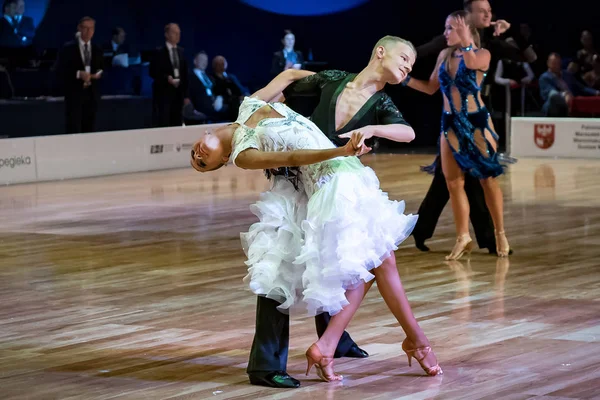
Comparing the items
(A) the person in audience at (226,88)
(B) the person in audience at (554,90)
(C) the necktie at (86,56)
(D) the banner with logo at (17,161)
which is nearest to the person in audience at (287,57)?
(A) the person in audience at (226,88)

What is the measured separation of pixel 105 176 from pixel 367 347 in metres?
9.68

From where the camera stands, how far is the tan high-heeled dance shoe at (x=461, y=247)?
8031mm

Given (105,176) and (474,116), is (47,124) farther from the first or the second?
(474,116)

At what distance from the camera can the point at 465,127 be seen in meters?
7.97

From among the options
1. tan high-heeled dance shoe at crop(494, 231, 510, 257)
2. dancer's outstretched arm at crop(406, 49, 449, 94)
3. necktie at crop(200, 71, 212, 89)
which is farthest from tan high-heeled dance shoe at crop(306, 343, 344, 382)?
necktie at crop(200, 71, 212, 89)

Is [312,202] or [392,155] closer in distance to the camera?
[312,202]

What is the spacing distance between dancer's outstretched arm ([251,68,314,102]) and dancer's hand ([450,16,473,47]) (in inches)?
116

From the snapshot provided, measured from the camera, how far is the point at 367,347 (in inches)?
214

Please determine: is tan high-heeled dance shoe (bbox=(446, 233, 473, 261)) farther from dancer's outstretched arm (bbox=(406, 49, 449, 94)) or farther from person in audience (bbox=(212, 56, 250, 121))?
person in audience (bbox=(212, 56, 250, 121))

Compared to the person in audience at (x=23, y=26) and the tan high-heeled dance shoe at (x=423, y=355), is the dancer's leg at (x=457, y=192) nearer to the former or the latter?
the tan high-heeled dance shoe at (x=423, y=355)

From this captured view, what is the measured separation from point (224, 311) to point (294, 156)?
211cm

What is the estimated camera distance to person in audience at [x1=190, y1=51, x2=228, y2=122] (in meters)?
17.4

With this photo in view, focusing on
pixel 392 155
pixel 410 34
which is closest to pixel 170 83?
pixel 392 155

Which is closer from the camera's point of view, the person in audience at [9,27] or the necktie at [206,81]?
the person in audience at [9,27]
